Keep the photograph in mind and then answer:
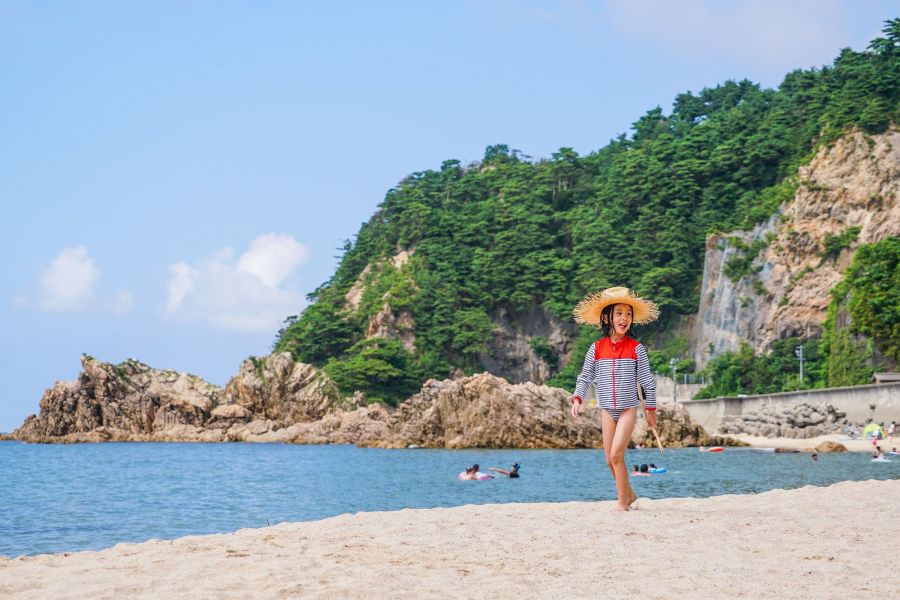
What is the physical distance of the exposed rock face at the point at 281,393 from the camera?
2965 inches

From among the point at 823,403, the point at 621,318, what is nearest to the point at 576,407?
the point at 621,318

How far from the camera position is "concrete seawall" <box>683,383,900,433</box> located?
46.0 metres

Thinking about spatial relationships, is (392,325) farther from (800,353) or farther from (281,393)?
(800,353)

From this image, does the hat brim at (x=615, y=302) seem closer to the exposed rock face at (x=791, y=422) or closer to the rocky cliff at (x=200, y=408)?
the exposed rock face at (x=791, y=422)

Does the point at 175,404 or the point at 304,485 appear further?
the point at 175,404

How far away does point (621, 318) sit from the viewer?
11273 millimetres

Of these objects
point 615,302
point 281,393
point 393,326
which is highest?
point 393,326

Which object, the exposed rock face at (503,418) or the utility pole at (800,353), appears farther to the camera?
the utility pole at (800,353)

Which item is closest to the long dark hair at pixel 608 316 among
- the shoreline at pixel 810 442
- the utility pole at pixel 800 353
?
the shoreline at pixel 810 442

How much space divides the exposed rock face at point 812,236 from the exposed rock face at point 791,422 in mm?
12474

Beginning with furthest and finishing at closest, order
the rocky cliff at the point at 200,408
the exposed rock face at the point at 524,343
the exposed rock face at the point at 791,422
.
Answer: the exposed rock face at the point at 524,343 → the rocky cliff at the point at 200,408 → the exposed rock face at the point at 791,422

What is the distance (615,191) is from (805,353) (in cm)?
3228

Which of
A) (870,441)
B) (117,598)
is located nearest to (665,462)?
(870,441)

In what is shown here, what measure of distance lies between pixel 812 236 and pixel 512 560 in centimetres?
6473
